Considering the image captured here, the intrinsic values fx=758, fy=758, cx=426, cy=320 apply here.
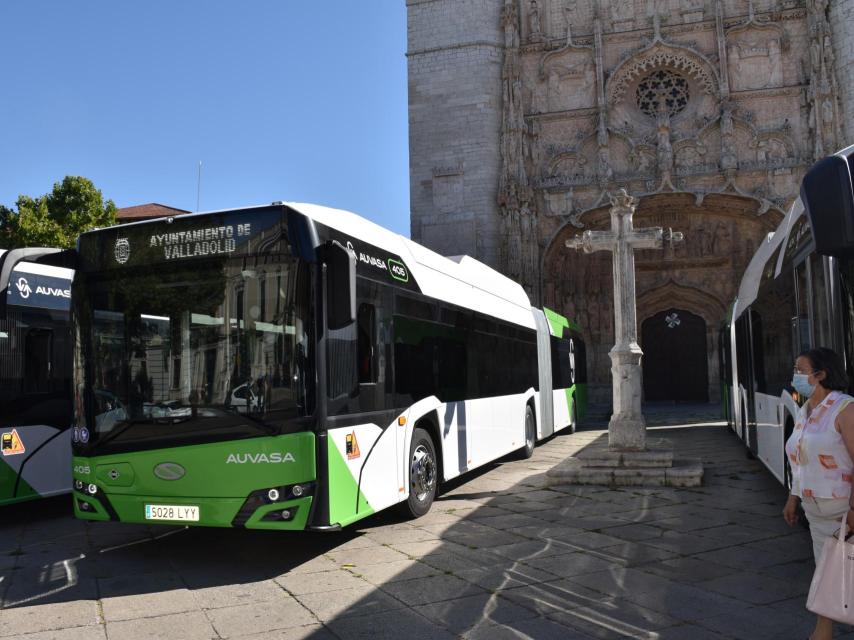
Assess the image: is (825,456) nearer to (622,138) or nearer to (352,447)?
(352,447)

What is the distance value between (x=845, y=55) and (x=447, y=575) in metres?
22.7

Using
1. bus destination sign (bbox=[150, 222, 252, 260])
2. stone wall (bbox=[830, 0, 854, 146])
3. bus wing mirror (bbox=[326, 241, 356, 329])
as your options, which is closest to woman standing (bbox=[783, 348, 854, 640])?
bus wing mirror (bbox=[326, 241, 356, 329])

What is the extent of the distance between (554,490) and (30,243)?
65.4ft

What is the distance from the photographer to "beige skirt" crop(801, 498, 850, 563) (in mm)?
3209

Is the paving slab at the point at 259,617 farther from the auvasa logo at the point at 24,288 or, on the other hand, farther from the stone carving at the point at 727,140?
the stone carving at the point at 727,140

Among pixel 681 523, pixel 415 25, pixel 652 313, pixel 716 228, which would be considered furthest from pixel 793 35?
pixel 681 523

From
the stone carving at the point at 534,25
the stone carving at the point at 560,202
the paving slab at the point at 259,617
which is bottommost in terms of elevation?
the paving slab at the point at 259,617

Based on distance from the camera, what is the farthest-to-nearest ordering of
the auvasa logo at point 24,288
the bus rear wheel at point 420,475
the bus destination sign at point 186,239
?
the auvasa logo at point 24,288 < the bus rear wheel at point 420,475 < the bus destination sign at point 186,239

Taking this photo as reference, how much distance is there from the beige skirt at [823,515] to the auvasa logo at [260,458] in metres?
2.98

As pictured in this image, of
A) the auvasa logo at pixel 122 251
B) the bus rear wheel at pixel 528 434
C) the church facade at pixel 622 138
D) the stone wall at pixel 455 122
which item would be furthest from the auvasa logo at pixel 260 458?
the stone wall at pixel 455 122

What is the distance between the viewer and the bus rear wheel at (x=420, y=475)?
658cm

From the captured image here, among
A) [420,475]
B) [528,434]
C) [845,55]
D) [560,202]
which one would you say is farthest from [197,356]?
[845,55]

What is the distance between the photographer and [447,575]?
492 cm

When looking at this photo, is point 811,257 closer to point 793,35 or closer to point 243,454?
point 243,454
